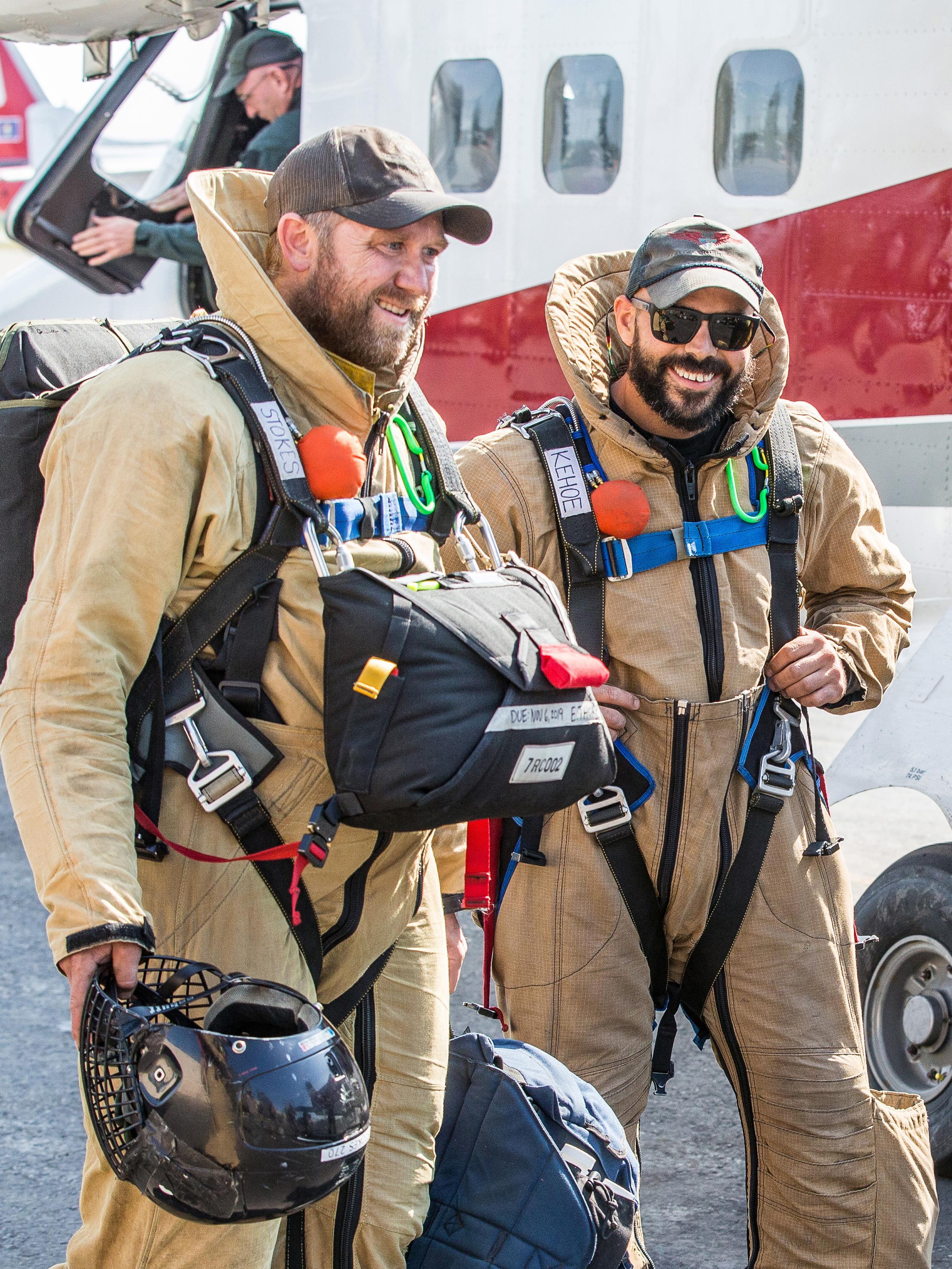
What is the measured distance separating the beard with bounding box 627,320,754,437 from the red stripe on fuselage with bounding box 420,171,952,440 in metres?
1.85

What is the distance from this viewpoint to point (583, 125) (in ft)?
17.7

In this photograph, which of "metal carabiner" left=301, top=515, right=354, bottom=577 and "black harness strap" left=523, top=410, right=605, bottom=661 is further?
"black harness strap" left=523, top=410, right=605, bottom=661

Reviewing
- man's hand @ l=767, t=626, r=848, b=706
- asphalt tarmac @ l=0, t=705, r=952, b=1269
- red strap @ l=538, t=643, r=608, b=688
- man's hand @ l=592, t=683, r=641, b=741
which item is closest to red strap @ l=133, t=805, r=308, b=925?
red strap @ l=538, t=643, r=608, b=688

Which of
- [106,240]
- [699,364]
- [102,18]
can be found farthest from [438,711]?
[106,240]

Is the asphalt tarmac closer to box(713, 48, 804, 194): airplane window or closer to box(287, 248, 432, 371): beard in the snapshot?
box(287, 248, 432, 371): beard

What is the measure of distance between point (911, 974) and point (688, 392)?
1894mm

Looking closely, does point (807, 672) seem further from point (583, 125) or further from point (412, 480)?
point (583, 125)

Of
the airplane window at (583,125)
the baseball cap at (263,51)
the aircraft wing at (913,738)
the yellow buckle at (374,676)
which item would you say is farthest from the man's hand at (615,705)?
the baseball cap at (263,51)

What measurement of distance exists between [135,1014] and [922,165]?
3963 millimetres

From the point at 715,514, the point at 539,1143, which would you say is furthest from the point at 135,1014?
the point at 715,514

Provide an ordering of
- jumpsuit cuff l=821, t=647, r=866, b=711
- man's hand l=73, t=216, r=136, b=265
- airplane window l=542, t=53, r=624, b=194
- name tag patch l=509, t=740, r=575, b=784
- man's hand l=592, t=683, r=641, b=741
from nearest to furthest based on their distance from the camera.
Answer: name tag patch l=509, t=740, r=575, b=784 < man's hand l=592, t=683, r=641, b=741 < jumpsuit cuff l=821, t=647, r=866, b=711 < airplane window l=542, t=53, r=624, b=194 < man's hand l=73, t=216, r=136, b=265

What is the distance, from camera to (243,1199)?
1825mm

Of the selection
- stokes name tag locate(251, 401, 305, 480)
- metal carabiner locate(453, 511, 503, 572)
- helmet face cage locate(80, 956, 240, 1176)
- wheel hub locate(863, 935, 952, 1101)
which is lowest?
wheel hub locate(863, 935, 952, 1101)

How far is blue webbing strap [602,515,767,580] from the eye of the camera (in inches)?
116
